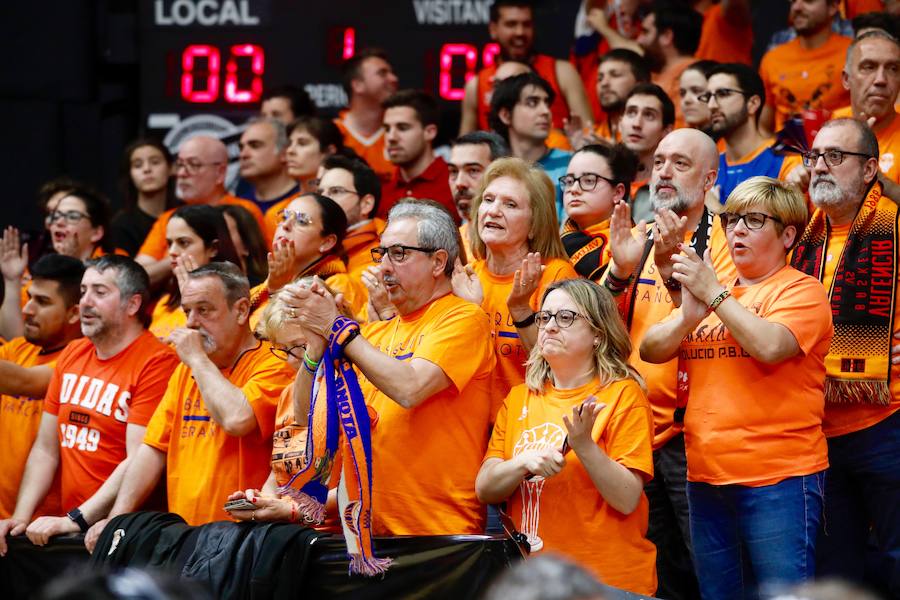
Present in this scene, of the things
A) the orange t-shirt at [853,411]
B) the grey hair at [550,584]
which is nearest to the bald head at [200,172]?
the orange t-shirt at [853,411]

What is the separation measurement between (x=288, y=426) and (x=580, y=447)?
1211 mm

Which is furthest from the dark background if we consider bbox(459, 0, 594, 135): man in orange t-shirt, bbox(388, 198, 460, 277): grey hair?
bbox(388, 198, 460, 277): grey hair

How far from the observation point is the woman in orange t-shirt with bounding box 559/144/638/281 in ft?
20.0

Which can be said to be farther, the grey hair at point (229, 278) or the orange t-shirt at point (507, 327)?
the grey hair at point (229, 278)

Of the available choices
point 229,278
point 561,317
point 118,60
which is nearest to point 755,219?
point 561,317

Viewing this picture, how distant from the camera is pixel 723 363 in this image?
4.78 meters

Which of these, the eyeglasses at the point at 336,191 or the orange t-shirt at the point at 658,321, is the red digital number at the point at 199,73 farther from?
the orange t-shirt at the point at 658,321

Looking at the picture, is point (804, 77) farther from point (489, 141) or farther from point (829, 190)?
point (829, 190)

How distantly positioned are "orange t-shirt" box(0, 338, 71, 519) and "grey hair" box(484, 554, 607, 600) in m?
4.65

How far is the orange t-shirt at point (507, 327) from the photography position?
5.40 meters

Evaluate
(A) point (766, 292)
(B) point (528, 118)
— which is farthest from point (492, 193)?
(B) point (528, 118)

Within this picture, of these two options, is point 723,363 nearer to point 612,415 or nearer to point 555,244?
point 612,415

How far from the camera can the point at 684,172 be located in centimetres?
Answer: 539

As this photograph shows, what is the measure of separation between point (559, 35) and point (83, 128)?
3.44 metres
